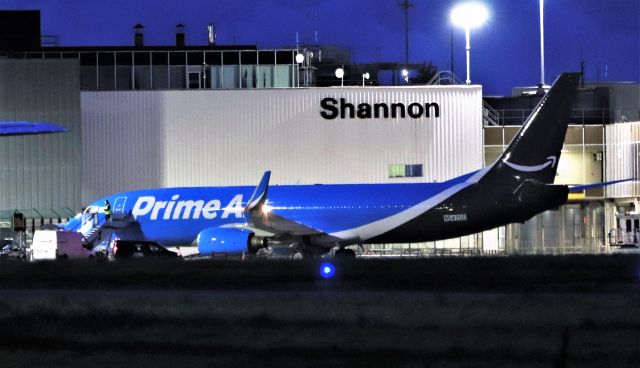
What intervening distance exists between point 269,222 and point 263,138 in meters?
16.9

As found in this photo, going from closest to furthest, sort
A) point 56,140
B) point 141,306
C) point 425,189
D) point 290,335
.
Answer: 1. point 290,335
2. point 141,306
3. point 425,189
4. point 56,140

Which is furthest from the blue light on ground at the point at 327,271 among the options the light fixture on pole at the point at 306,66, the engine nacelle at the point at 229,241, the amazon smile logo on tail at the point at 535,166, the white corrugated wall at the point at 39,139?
the light fixture on pole at the point at 306,66

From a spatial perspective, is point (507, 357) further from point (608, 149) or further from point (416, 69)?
point (416, 69)

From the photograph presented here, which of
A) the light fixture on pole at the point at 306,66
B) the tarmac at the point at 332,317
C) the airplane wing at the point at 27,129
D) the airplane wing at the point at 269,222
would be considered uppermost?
the light fixture on pole at the point at 306,66

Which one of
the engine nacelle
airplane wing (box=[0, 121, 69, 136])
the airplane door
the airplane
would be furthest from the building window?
airplane wing (box=[0, 121, 69, 136])

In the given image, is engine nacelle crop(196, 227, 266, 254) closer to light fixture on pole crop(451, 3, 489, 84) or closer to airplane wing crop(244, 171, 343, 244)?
airplane wing crop(244, 171, 343, 244)

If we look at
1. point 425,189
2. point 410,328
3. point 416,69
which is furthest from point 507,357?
point 416,69

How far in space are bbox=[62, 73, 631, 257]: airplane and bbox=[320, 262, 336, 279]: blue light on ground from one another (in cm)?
1724

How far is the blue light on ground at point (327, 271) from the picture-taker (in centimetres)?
3206

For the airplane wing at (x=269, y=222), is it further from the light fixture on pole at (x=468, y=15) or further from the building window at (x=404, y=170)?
the light fixture on pole at (x=468, y=15)

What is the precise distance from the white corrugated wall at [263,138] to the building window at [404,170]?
0.86 feet

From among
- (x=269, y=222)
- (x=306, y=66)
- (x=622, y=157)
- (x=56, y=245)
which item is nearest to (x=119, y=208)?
(x=56, y=245)

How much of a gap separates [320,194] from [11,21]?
5138cm

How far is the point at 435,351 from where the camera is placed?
1800 cm
